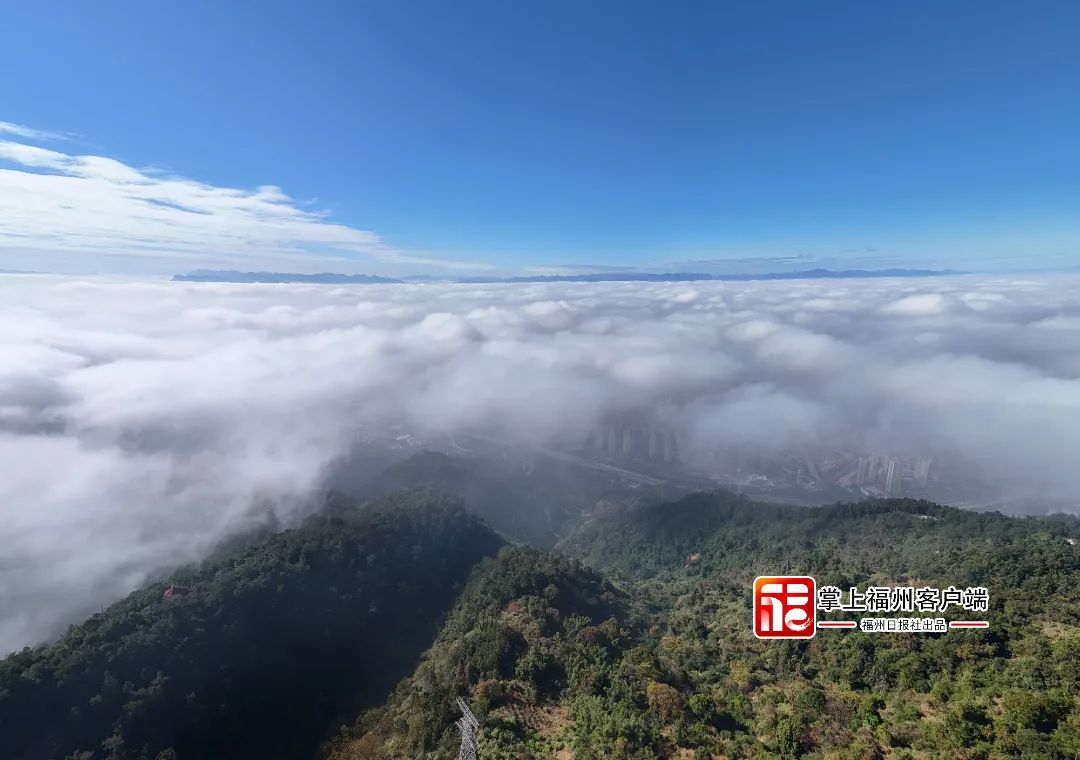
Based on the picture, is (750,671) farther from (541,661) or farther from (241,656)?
(241,656)

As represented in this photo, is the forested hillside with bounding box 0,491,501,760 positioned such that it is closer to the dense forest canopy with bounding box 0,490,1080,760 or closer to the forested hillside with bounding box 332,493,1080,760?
the dense forest canopy with bounding box 0,490,1080,760

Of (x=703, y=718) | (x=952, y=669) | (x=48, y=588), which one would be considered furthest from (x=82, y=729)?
(x=952, y=669)

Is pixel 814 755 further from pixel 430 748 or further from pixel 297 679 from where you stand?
pixel 297 679
